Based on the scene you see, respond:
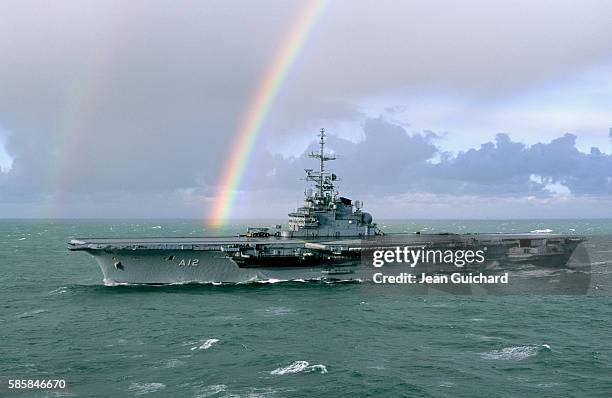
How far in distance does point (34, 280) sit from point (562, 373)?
159 feet

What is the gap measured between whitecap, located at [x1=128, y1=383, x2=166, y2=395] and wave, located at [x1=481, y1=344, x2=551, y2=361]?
1536 centimetres

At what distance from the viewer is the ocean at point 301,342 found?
2148 cm

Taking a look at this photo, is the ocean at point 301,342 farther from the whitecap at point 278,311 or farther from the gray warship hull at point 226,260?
the gray warship hull at point 226,260

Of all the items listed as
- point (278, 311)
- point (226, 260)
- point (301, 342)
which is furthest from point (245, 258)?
point (301, 342)

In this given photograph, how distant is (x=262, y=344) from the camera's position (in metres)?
27.4

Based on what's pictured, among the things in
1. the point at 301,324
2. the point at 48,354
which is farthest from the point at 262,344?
the point at 48,354

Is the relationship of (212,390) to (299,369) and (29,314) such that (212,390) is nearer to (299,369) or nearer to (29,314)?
(299,369)

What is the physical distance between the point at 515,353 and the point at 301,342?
1103 centimetres

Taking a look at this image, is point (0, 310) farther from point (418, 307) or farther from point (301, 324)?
point (418, 307)

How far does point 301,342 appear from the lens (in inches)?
1101

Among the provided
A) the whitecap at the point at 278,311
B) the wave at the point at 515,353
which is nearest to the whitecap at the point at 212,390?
the wave at the point at 515,353

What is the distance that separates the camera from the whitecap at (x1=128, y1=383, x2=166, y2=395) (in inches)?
813

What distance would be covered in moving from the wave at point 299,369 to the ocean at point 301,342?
0.15 ft

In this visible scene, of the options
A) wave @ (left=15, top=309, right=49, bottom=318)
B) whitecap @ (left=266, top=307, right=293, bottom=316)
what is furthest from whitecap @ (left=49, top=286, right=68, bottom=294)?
whitecap @ (left=266, top=307, right=293, bottom=316)
